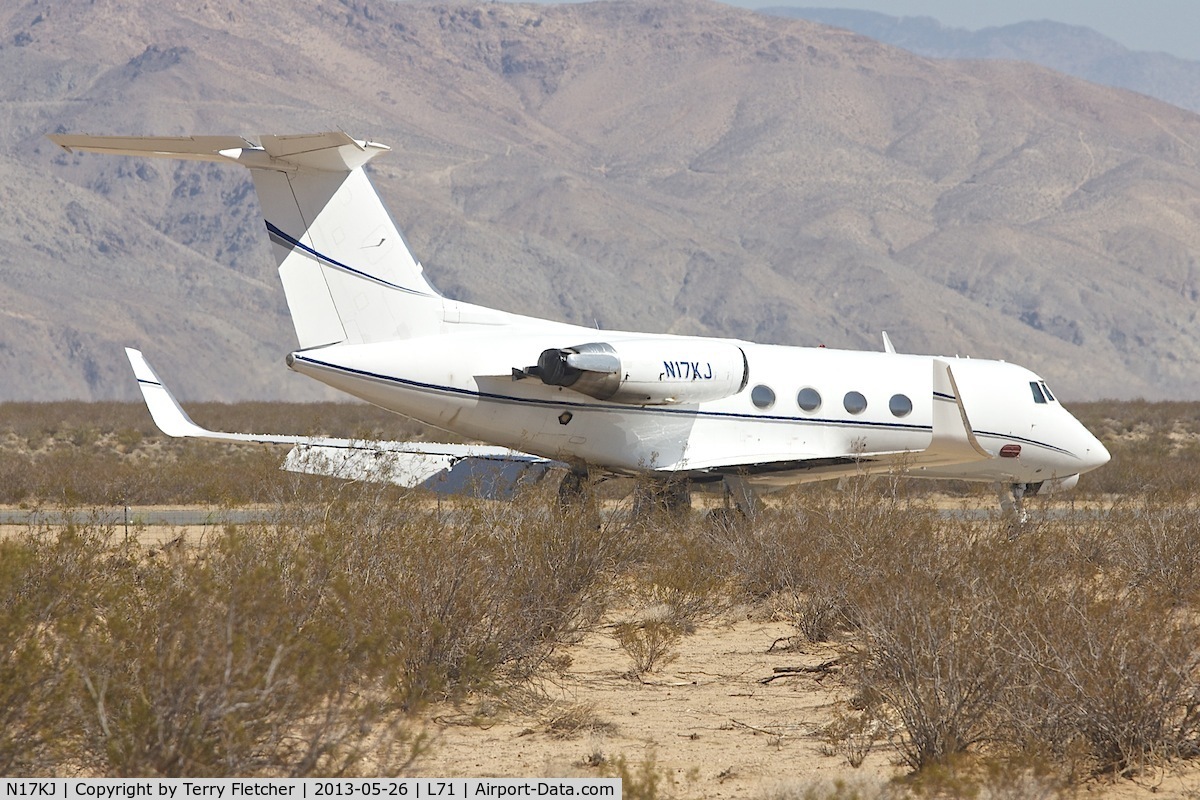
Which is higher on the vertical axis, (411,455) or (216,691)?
(411,455)

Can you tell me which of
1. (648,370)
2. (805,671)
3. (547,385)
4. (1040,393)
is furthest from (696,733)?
(1040,393)

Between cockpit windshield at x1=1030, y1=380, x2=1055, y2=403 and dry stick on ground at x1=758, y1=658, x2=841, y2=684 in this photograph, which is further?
cockpit windshield at x1=1030, y1=380, x2=1055, y2=403

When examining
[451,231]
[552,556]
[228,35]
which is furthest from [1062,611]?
[228,35]

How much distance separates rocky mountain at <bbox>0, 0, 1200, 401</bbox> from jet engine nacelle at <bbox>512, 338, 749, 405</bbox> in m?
90.6

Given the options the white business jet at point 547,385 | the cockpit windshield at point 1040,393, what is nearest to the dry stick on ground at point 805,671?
the white business jet at point 547,385

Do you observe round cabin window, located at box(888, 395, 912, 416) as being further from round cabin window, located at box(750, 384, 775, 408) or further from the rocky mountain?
the rocky mountain

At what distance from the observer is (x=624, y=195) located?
14525 centimetres

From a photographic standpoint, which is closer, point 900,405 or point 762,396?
point 762,396

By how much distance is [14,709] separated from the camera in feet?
23.1

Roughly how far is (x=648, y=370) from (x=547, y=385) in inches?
46.4

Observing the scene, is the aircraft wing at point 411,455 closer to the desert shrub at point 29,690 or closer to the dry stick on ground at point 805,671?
the dry stick on ground at point 805,671

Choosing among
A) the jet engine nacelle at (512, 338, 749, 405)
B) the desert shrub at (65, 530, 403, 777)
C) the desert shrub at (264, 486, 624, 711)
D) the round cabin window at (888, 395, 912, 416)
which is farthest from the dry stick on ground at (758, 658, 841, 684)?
the round cabin window at (888, 395, 912, 416)

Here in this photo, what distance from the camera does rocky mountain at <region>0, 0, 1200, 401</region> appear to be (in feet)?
385

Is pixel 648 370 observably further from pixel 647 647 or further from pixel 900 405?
pixel 647 647
